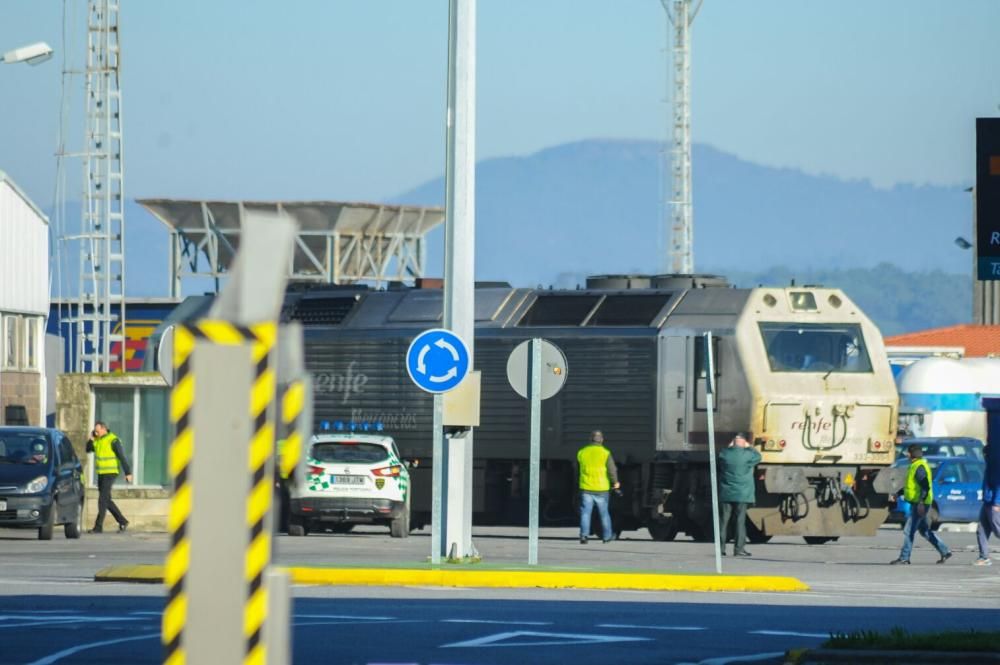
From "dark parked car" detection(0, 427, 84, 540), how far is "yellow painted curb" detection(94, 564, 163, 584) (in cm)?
890

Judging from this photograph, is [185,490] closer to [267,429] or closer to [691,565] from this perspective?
[267,429]

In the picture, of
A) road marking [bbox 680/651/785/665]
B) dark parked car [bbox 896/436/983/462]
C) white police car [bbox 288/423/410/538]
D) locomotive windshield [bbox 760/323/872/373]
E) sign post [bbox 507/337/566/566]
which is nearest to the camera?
road marking [bbox 680/651/785/665]

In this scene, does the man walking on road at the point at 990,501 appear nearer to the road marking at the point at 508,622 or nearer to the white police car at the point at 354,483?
the white police car at the point at 354,483

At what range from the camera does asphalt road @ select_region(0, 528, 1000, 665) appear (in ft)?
48.0

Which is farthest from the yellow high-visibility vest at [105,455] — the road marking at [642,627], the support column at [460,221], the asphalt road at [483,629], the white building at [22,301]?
the road marking at [642,627]

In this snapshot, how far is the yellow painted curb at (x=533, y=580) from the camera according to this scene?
22.3 metres

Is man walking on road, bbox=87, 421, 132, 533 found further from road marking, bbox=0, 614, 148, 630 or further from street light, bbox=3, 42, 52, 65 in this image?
→ road marking, bbox=0, 614, 148, 630

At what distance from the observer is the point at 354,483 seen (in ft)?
106

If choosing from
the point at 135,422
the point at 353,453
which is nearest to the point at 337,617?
the point at 353,453

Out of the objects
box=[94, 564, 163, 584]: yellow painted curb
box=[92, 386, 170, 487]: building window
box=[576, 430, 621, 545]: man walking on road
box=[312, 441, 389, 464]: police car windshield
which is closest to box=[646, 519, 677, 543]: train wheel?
box=[576, 430, 621, 545]: man walking on road

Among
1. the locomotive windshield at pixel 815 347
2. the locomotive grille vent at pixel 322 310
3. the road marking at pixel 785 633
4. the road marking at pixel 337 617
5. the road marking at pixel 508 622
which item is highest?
the locomotive grille vent at pixel 322 310

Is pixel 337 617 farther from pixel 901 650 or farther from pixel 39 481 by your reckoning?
pixel 39 481

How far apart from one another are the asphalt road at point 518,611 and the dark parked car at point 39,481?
1.50 metres

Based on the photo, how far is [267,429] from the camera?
25.4 ft
